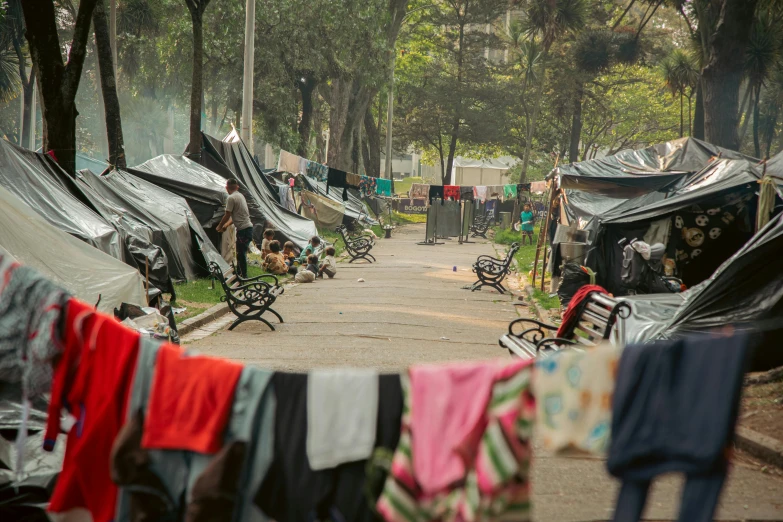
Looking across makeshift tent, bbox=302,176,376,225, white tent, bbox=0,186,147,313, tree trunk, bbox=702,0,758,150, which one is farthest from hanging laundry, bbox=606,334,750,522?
makeshift tent, bbox=302,176,376,225

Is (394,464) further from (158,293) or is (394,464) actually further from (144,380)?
(158,293)

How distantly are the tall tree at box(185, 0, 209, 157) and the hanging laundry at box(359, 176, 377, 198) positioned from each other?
15465 millimetres

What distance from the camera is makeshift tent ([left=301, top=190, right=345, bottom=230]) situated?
30.2 meters

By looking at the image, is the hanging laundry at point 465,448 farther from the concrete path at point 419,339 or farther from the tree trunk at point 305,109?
the tree trunk at point 305,109

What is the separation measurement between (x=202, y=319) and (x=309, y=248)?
26.3 ft

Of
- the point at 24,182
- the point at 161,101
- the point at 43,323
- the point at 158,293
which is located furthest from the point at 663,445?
the point at 161,101

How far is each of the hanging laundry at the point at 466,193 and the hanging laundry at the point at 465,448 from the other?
32026 millimetres

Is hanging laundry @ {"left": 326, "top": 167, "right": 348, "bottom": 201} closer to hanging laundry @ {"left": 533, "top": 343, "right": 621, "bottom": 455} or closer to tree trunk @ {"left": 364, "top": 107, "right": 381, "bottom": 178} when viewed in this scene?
tree trunk @ {"left": 364, "top": 107, "right": 381, "bottom": 178}

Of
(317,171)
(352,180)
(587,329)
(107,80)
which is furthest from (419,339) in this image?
(352,180)

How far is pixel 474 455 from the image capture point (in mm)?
2875

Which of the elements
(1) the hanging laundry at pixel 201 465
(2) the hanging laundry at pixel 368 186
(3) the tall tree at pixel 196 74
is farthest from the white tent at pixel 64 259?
(2) the hanging laundry at pixel 368 186

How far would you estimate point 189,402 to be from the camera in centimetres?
314

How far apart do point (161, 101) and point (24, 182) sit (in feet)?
172

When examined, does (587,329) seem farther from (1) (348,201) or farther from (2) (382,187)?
(2) (382,187)
